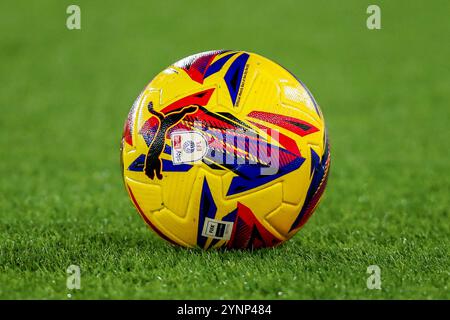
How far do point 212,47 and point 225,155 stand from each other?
1157cm

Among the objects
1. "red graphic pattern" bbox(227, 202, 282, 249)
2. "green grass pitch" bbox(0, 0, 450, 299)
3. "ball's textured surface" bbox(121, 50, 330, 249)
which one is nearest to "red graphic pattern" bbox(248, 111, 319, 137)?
"ball's textured surface" bbox(121, 50, 330, 249)

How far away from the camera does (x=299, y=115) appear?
17.7ft

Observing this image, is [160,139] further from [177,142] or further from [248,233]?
[248,233]

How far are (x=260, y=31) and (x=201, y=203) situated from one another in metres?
13.4

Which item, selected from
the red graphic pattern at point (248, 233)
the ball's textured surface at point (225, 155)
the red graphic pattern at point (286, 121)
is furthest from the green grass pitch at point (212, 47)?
the red graphic pattern at point (286, 121)

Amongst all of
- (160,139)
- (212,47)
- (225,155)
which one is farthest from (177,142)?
(212,47)

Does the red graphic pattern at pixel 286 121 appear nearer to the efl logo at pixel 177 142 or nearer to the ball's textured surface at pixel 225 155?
the ball's textured surface at pixel 225 155

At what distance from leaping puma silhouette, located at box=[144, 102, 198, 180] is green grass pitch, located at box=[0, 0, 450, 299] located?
0.63m

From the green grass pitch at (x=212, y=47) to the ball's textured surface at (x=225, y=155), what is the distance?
0.75 feet

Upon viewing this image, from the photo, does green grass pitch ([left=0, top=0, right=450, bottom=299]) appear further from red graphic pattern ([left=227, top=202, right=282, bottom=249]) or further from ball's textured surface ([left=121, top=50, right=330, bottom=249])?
ball's textured surface ([left=121, top=50, right=330, bottom=249])

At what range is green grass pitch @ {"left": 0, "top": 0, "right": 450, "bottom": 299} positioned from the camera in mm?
5020

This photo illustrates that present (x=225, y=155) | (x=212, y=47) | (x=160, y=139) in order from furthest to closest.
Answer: (x=212, y=47) < (x=160, y=139) < (x=225, y=155)

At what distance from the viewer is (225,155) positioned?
204 inches
